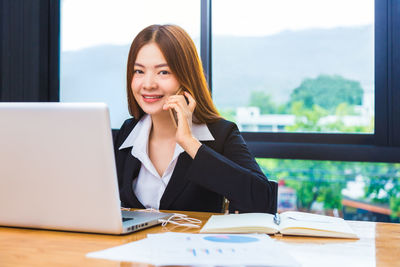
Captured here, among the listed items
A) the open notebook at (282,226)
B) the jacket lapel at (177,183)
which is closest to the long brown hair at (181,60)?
the jacket lapel at (177,183)

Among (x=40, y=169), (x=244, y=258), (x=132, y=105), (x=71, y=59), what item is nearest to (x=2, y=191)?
(x=40, y=169)

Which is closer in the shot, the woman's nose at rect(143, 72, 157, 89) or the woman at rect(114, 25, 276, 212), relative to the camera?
the woman at rect(114, 25, 276, 212)

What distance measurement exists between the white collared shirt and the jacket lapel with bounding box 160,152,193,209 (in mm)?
33

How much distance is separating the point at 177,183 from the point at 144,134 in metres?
0.28

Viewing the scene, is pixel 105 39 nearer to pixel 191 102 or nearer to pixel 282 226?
pixel 191 102

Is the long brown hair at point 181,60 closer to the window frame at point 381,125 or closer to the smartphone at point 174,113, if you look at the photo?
the smartphone at point 174,113

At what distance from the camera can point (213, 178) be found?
1592 millimetres

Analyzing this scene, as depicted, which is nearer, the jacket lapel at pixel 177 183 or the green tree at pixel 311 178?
the jacket lapel at pixel 177 183

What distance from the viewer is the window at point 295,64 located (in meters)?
2.85

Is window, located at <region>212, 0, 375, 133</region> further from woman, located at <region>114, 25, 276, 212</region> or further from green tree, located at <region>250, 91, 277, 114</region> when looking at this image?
woman, located at <region>114, 25, 276, 212</region>

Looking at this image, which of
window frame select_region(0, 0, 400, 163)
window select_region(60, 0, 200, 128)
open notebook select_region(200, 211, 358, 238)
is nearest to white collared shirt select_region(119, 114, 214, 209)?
open notebook select_region(200, 211, 358, 238)

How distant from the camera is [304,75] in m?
2.98

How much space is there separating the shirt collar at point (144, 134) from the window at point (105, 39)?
49.5 inches

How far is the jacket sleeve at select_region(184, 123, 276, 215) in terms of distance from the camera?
5.18 ft
